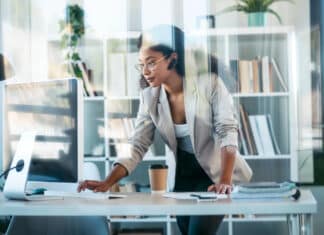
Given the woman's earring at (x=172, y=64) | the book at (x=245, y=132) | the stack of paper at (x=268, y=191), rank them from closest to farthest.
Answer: the stack of paper at (x=268, y=191) → the woman's earring at (x=172, y=64) → the book at (x=245, y=132)

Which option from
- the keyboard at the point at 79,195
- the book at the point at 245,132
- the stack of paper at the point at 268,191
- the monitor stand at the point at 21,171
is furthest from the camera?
the book at the point at 245,132

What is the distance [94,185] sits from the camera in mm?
2836

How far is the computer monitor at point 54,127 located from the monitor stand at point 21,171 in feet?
0.09

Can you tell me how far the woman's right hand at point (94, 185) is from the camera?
2.59 m

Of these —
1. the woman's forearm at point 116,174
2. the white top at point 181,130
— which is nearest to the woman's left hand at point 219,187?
the white top at point 181,130

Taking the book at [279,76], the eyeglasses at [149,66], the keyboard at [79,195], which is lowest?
the keyboard at [79,195]

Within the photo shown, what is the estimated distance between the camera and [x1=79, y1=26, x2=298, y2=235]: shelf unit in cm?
339

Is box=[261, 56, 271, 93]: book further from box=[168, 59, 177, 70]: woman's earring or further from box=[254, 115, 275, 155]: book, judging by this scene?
box=[168, 59, 177, 70]: woman's earring

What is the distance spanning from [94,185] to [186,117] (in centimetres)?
67

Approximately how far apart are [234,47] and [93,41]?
81cm

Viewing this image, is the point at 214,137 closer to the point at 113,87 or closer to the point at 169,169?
the point at 169,169

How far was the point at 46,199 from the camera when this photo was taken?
248 cm

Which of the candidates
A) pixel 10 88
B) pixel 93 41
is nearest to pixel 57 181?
pixel 10 88

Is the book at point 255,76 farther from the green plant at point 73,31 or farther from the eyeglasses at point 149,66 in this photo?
the green plant at point 73,31
